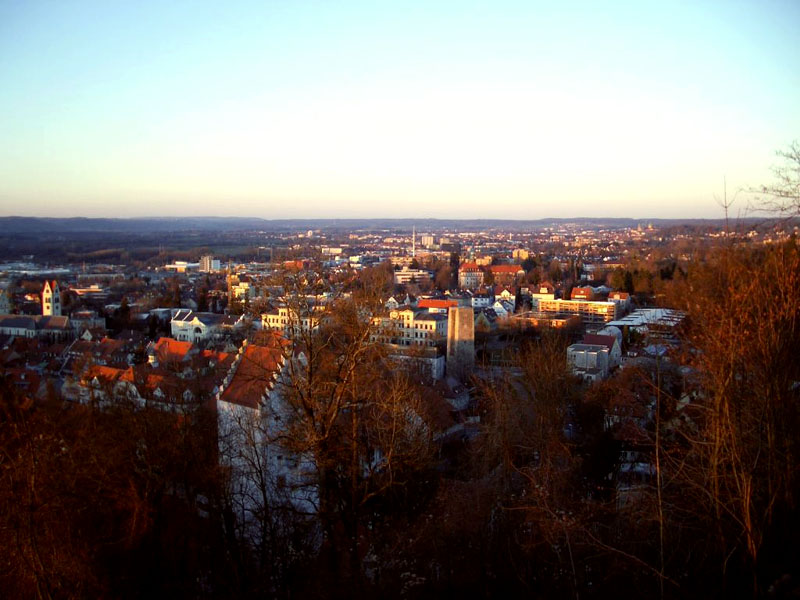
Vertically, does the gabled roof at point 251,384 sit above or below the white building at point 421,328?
above

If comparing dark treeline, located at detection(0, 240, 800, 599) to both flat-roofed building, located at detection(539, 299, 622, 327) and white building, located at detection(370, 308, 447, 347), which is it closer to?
white building, located at detection(370, 308, 447, 347)

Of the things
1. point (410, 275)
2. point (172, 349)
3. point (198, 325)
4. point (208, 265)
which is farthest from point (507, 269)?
point (172, 349)

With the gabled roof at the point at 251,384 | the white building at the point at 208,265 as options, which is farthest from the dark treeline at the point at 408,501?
the white building at the point at 208,265

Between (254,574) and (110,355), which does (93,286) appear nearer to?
(110,355)

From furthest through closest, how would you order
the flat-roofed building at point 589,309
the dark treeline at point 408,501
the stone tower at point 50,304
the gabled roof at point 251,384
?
the stone tower at point 50,304, the flat-roofed building at point 589,309, the gabled roof at point 251,384, the dark treeline at point 408,501

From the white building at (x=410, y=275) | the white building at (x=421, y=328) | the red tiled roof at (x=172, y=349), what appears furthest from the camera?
the white building at (x=410, y=275)

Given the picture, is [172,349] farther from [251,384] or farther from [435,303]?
[435,303]

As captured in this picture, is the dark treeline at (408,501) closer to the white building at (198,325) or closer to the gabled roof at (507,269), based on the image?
the white building at (198,325)

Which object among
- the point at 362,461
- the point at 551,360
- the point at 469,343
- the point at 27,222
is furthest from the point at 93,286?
the point at 27,222

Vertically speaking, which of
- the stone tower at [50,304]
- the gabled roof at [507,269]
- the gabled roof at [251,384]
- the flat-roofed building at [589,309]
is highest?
the gabled roof at [251,384]
